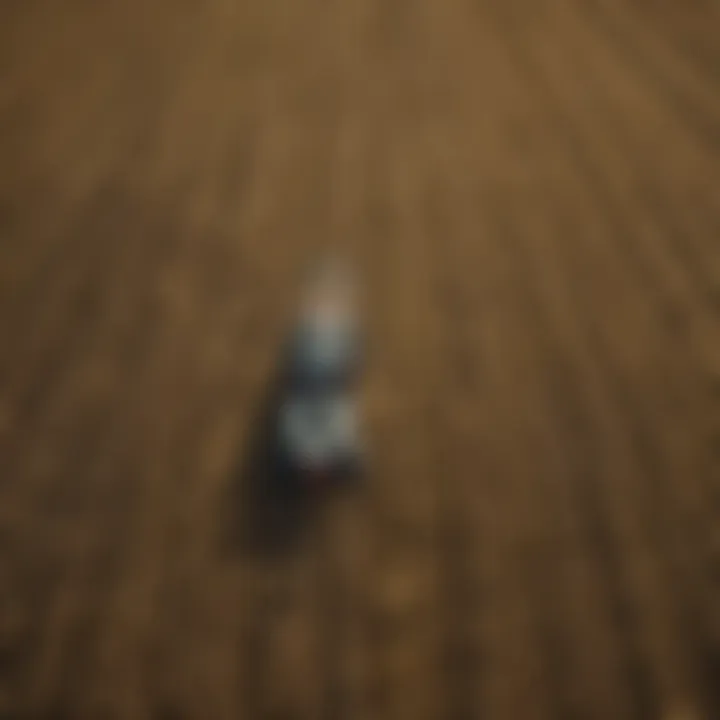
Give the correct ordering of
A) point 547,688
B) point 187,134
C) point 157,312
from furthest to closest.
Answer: point 187,134 → point 157,312 → point 547,688

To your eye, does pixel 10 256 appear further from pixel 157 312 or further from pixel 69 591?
pixel 69 591

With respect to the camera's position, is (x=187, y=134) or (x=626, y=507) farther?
(x=187, y=134)

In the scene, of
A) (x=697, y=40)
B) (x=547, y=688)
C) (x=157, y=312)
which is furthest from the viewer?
(x=697, y=40)

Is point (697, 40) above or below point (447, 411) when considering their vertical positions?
above

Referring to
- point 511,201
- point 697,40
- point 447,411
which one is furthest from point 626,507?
point 697,40
